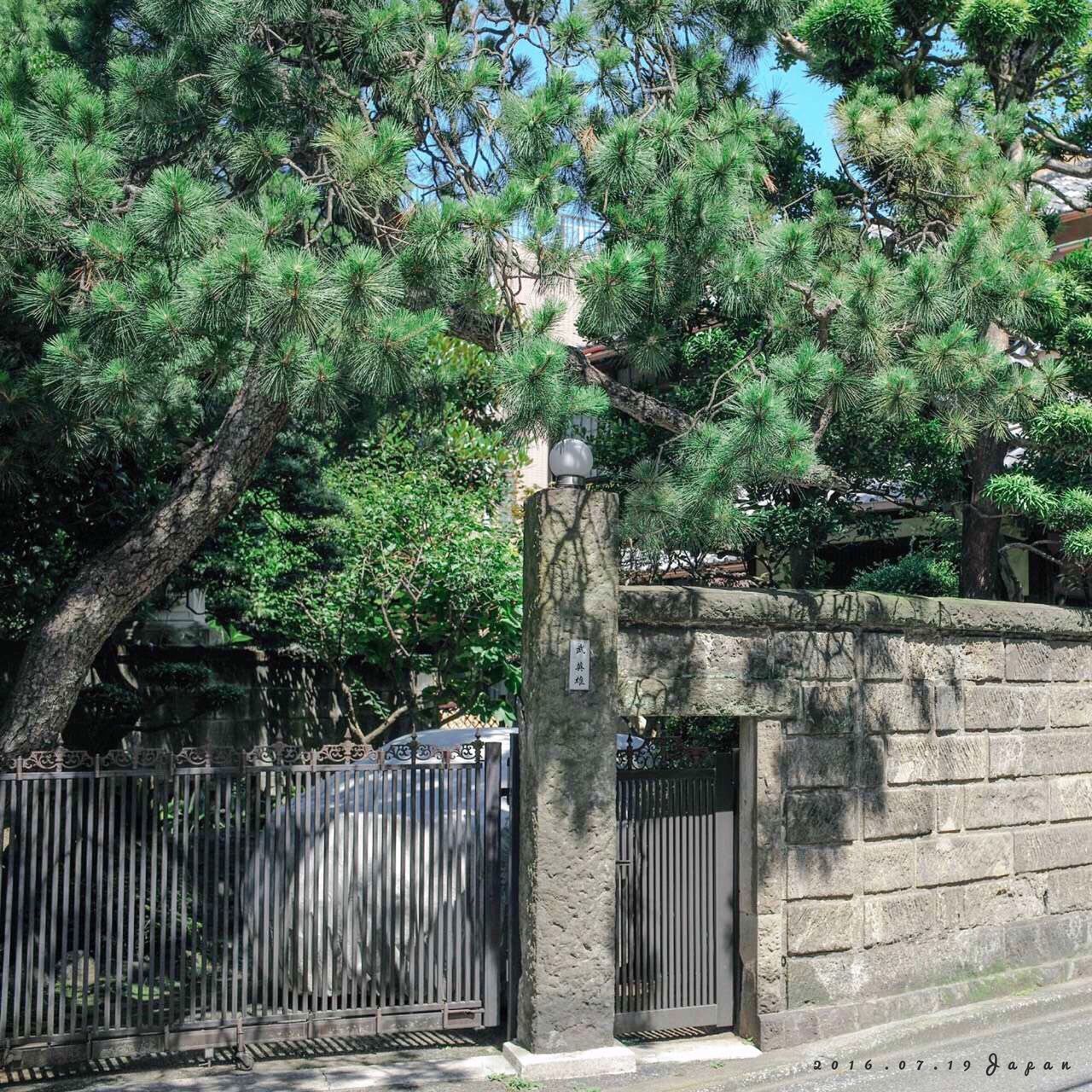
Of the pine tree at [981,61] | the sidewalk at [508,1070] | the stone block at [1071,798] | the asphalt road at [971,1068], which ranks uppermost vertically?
the pine tree at [981,61]

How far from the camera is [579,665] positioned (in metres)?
6.23

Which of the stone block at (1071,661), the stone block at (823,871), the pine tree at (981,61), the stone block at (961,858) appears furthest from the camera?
the pine tree at (981,61)

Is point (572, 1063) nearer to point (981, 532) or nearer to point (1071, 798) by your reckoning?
point (1071, 798)

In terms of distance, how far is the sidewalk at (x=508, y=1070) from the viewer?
588 cm

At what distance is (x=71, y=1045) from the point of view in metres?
5.80

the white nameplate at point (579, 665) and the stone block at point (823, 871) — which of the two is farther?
the stone block at point (823, 871)

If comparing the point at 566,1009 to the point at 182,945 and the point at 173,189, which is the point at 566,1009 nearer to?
the point at 182,945

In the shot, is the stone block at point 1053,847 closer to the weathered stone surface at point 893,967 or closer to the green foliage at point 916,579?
the weathered stone surface at point 893,967

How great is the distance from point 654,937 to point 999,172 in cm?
525

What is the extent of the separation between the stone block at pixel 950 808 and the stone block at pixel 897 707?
0.42 m

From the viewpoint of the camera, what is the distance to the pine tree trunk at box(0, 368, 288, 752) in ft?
23.2

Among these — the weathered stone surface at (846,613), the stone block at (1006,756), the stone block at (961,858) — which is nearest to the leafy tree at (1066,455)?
the weathered stone surface at (846,613)

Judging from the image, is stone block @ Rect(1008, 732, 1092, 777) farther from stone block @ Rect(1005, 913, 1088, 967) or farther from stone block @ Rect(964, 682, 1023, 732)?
stone block @ Rect(1005, 913, 1088, 967)

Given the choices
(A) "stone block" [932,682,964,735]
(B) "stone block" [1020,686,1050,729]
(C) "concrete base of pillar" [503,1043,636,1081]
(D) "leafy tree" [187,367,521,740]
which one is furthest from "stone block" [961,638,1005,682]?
(D) "leafy tree" [187,367,521,740]
